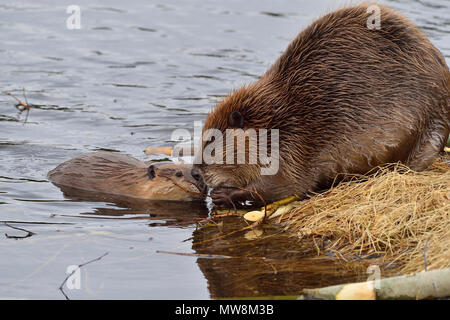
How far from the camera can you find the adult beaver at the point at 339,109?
4.58m

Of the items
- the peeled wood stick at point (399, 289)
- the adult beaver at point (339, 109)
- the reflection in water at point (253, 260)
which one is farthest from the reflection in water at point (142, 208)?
the peeled wood stick at point (399, 289)

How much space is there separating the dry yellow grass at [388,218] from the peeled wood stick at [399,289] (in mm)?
272

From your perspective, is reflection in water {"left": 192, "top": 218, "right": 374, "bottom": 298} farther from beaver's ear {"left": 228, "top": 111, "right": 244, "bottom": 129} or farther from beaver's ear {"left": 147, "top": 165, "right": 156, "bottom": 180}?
beaver's ear {"left": 147, "top": 165, "right": 156, "bottom": 180}

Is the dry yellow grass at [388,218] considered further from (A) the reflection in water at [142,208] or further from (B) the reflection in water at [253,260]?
(A) the reflection in water at [142,208]

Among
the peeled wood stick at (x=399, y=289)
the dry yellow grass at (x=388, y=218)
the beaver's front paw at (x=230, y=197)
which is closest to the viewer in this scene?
the peeled wood stick at (x=399, y=289)

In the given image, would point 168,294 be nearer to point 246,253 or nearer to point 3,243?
point 246,253

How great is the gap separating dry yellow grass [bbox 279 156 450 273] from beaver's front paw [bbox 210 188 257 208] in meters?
0.27

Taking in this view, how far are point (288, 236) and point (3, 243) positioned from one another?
1.63 m

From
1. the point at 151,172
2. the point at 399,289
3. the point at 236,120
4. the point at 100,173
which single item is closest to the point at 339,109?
the point at 236,120

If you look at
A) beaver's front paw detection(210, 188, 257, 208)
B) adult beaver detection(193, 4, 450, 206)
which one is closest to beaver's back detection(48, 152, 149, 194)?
beaver's front paw detection(210, 188, 257, 208)

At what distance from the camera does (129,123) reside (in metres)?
7.09

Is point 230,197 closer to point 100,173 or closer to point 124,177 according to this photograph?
point 124,177
